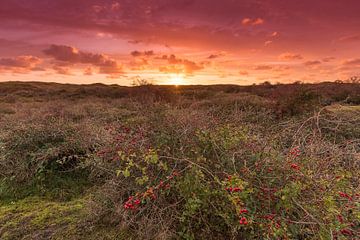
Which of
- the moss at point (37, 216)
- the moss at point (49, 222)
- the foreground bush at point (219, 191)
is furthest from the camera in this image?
the moss at point (37, 216)

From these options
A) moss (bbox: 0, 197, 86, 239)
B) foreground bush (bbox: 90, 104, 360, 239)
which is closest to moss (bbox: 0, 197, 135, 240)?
moss (bbox: 0, 197, 86, 239)

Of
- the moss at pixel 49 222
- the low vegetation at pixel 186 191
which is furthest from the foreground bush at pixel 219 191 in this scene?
the moss at pixel 49 222

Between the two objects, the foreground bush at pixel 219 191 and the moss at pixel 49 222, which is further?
the moss at pixel 49 222

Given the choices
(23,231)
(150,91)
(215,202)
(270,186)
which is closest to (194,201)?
(215,202)

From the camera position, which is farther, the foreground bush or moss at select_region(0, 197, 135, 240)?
moss at select_region(0, 197, 135, 240)

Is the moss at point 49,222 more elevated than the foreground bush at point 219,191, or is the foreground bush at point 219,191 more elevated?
the foreground bush at point 219,191

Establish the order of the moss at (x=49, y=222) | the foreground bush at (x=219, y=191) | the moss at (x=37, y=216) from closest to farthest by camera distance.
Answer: the foreground bush at (x=219, y=191) → the moss at (x=49, y=222) → the moss at (x=37, y=216)

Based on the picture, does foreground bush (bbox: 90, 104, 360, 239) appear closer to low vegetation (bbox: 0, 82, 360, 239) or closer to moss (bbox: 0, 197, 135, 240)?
low vegetation (bbox: 0, 82, 360, 239)

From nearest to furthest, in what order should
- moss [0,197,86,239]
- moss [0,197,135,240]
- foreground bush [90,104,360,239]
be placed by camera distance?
1. foreground bush [90,104,360,239]
2. moss [0,197,135,240]
3. moss [0,197,86,239]

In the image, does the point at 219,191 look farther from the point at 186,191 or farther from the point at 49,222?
the point at 49,222

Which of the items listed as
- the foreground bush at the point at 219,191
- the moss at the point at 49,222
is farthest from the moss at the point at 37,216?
the foreground bush at the point at 219,191

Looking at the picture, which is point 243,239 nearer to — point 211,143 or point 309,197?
point 309,197

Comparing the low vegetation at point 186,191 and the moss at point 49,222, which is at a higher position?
the low vegetation at point 186,191

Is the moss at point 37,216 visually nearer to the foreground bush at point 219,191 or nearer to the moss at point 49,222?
the moss at point 49,222
